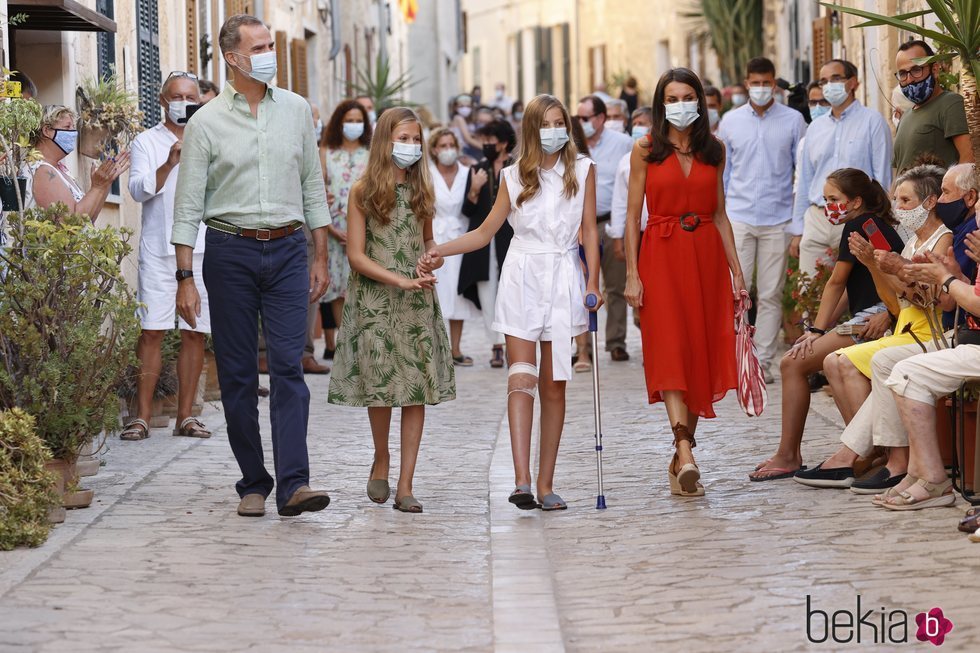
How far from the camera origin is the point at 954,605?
553 cm

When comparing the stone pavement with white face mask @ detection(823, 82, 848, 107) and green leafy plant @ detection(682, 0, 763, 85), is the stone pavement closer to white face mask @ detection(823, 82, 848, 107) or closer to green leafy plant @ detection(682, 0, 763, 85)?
white face mask @ detection(823, 82, 848, 107)

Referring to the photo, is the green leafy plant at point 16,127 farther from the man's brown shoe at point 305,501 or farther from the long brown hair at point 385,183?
the man's brown shoe at point 305,501

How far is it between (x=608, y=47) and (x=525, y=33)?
27.8ft

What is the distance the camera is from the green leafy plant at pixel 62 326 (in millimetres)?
7285

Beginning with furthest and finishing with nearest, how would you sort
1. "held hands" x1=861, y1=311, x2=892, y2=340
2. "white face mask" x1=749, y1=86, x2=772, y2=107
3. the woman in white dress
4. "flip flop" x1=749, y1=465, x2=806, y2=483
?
the woman in white dress → "white face mask" x1=749, y1=86, x2=772, y2=107 → "flip flop" x1=749, y1=465, x2=806, y2=483 → "held hands" x1=861, y1=311, x2=892, y2=340

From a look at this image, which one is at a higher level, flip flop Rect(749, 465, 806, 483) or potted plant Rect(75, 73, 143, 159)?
potted plant Rect(75, 73, 143, 159)

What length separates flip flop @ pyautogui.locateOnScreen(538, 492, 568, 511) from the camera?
25.1 feet

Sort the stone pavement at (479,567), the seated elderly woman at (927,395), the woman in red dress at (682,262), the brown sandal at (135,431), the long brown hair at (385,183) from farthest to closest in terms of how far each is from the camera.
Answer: the brown sandal at (135,431), the woman in red dress at (682,262), the long brown hair at (385,183), the seated elderly woman at (927,395), the stone pavement at (479,567)

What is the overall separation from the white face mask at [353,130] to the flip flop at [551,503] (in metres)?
6.55

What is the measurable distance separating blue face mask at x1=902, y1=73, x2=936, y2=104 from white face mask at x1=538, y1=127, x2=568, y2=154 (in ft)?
9.98

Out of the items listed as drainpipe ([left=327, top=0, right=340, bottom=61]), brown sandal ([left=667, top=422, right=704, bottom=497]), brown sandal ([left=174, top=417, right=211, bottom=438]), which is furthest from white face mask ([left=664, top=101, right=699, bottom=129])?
drainpipe ([left=327, top=0, right=340, bottom=61])

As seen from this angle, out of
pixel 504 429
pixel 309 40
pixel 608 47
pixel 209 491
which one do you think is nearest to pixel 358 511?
pixel 209 491

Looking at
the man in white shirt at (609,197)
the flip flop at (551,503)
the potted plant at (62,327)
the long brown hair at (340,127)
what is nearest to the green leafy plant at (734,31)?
the man in white shirt at (609,197)

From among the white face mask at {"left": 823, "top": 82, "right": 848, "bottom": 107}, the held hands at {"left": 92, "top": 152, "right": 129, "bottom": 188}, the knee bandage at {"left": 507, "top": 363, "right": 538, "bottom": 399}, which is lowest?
the knee bandage at {"left": 507, "top": 363, "right": 538, "bottom": 399}
